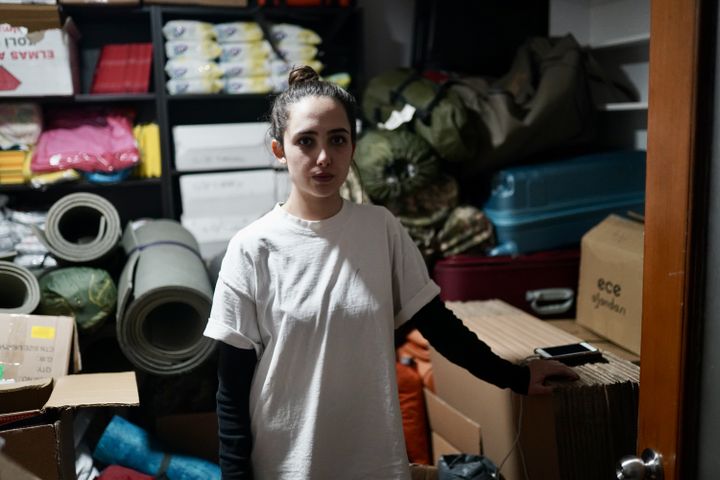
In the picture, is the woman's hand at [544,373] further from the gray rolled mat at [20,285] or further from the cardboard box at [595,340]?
the gray rolled mat at [20,285]

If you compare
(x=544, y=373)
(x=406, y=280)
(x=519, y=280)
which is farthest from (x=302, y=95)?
(x=519, y=280)

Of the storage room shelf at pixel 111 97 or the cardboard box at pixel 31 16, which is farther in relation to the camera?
the storage room shelf at pixel 111 97

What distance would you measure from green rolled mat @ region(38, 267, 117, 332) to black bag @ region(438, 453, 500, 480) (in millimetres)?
1163

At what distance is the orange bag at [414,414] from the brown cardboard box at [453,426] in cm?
3

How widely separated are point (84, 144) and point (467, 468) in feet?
6.01

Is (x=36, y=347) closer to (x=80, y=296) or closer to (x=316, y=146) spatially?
(x=80, y=296)

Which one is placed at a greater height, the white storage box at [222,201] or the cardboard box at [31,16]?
the cardboard box at [31,16]

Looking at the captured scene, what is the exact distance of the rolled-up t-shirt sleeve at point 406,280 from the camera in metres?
1.48

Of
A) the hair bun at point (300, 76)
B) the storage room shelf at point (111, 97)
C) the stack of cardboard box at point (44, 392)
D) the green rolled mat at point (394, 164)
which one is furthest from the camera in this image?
the storage room shelf at point (111, 97)

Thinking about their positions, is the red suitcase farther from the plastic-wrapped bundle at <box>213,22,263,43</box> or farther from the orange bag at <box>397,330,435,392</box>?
the plastic-wrapped bundle at <box>213,22,263,43</box>

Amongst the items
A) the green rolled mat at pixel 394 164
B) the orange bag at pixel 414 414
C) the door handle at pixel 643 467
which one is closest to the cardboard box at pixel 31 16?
the green rolled mat at pixel 394 164

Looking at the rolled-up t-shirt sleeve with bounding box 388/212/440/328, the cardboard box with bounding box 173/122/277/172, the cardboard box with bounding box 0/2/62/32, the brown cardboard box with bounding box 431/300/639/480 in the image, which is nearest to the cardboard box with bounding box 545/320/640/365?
the brown cardboard box with bounding box 431/300/639/480

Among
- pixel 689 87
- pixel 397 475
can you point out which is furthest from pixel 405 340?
pixel 689 87

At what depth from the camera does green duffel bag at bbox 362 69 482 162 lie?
104 inches
